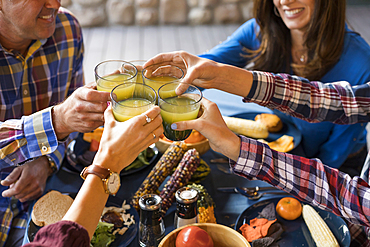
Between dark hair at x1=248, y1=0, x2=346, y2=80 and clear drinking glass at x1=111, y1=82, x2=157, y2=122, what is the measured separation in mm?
1334

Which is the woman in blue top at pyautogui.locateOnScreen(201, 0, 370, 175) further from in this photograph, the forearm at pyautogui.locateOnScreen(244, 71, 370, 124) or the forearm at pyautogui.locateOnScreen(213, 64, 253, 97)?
the forearm at pyautogui.locateOnScreen(213, 64, 253, 97)

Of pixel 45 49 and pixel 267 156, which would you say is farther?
pixel 45 49

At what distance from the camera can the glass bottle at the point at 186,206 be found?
1.24 meters

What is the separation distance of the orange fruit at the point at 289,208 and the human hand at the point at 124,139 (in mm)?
707

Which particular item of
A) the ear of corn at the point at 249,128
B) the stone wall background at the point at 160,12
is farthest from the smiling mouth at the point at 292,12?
the stone wall background at the point at 160,12

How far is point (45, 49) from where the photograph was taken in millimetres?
1957

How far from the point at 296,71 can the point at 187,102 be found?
132 cm

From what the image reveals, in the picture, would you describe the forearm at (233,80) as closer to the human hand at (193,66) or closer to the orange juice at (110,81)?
the human hand at (193,66)

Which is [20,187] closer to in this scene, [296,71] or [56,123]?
[56,123]

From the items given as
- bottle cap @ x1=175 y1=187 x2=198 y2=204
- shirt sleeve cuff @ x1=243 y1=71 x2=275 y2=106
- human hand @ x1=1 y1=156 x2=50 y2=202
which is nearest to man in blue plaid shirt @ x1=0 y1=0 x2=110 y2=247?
human hand @ x1=1 y1=156 x2=50 y2=202

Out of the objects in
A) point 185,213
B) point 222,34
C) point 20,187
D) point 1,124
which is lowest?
point 222,34

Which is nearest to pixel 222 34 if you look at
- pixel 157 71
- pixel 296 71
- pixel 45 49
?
pixel 296 71

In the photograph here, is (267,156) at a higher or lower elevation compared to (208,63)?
lower

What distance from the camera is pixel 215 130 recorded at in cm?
126
